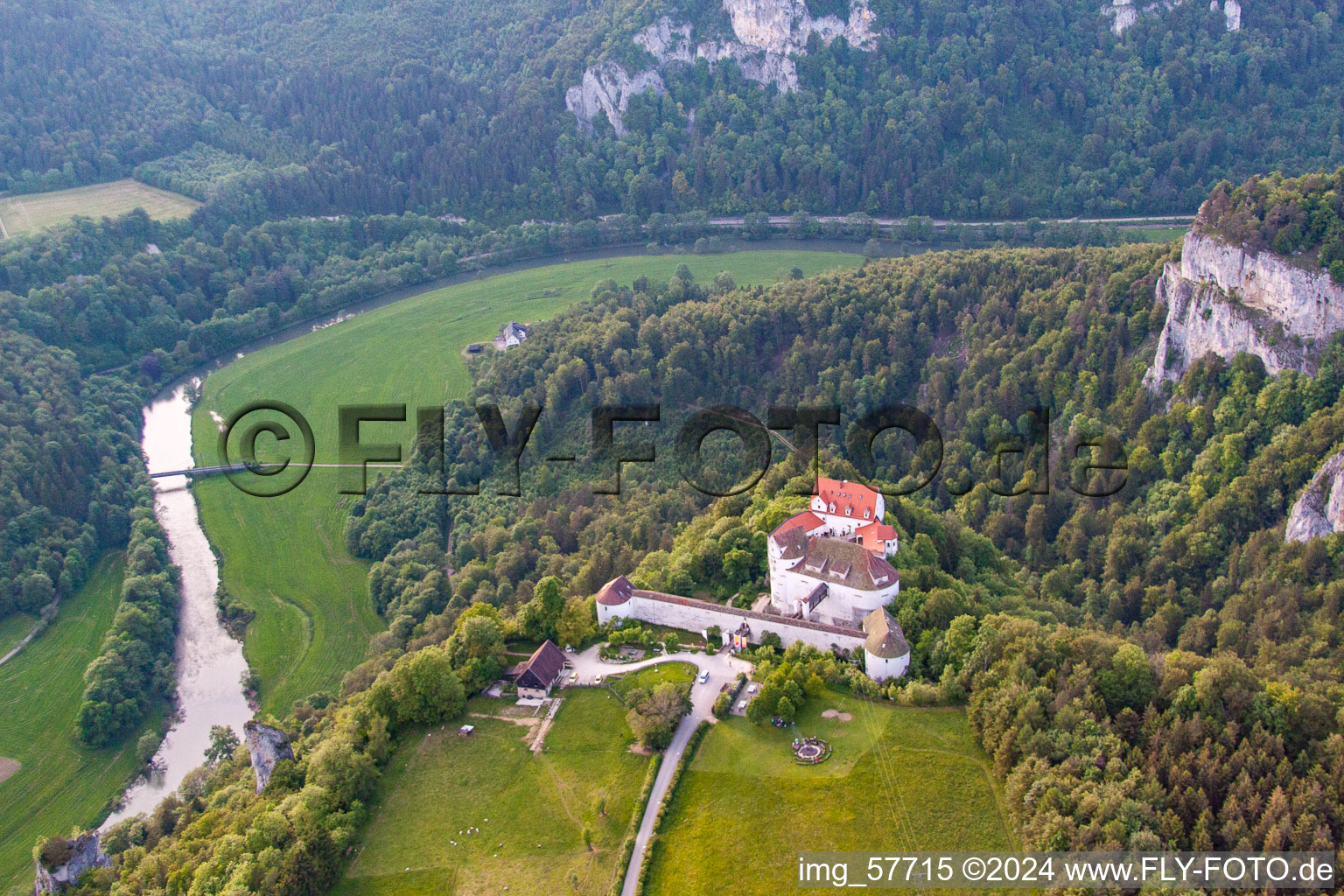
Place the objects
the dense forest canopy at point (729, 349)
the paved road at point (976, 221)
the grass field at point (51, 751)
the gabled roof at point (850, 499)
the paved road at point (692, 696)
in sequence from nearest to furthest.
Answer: the paved road at point (692, 696), the dense forest canopy at point (729, 349), the gabled roof at point (850, 499), the grass field at point (51, 751), the paved road at point (976, 221)

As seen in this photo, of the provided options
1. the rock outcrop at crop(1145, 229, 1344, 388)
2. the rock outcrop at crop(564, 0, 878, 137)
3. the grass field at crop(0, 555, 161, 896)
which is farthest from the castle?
the rock outcrop at crop(564, 0, 878, 137)

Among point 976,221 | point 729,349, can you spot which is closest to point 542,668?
point 729,349

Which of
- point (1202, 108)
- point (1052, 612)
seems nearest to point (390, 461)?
point (1052, 612)

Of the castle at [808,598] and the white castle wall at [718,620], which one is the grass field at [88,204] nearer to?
the white castle wall at [718,620]

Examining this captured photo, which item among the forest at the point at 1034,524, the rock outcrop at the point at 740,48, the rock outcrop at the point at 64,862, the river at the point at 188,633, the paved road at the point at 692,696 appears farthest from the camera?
the rock outcrop at the point at 740,48

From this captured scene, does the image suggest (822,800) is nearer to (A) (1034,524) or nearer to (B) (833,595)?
(B) (833,595)

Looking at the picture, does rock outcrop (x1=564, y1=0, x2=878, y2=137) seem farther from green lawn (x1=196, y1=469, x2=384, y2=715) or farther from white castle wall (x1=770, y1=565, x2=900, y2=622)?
white castle wall (x1=770, y1=565, x2=900, y2=622)

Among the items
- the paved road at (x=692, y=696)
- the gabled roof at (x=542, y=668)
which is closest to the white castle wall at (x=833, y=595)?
the paved road at (x=692, y=696)
